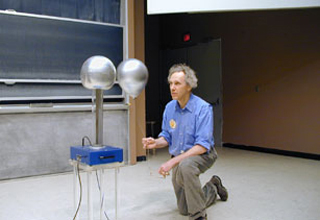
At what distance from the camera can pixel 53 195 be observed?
3.27 metres

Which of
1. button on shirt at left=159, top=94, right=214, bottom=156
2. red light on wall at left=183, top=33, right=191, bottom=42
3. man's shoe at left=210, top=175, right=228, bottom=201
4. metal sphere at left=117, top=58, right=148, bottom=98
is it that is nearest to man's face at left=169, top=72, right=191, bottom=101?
button on shirt at left=159, top=94, right=214, bottom=156

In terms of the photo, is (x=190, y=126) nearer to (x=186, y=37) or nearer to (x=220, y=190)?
(x=220, y=190)

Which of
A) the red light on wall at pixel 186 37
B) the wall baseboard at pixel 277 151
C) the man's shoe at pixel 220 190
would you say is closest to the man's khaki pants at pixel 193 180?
the man's shoe at pixel 220 190

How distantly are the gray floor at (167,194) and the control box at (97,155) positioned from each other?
690 mm

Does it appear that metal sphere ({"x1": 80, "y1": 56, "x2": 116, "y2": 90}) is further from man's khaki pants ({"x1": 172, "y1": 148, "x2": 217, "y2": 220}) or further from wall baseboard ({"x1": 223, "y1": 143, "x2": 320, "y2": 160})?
wall baseboard ({"x1": 223, "y1": 143, "x2": 320, "y2": 160})

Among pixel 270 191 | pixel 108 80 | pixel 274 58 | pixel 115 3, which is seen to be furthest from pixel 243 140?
pixel 108 80

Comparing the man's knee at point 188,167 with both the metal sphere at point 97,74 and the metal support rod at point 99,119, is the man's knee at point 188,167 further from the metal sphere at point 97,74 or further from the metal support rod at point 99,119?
the metal sphere at point 97,74

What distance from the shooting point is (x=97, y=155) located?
210 cm

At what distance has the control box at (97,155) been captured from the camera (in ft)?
6.87

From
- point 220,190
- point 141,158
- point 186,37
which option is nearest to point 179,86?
point 220,190

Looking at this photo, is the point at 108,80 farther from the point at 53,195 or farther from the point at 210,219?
the point at 53,195

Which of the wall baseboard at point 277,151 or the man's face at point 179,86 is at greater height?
the man's face at point 179,86

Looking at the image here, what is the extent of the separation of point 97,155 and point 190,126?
77 centimetres

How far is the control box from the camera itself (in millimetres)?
2094
